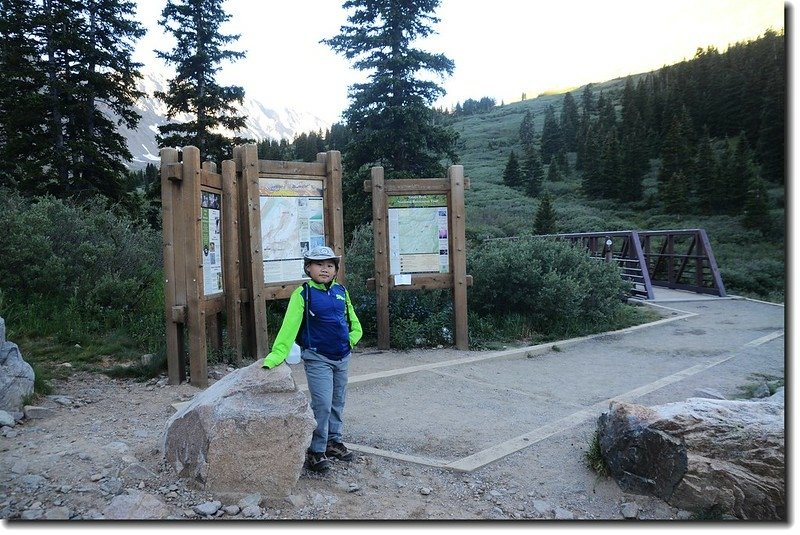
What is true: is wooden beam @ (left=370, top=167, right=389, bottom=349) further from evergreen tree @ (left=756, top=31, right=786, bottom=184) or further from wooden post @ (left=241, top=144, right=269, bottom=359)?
evergreen tree @ (left=756, top=31, right=786, bottom=184)

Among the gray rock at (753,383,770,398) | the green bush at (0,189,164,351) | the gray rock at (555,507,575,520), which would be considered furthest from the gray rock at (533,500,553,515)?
the green bush at (0,189,164,351)

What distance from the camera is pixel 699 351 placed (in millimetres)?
6598

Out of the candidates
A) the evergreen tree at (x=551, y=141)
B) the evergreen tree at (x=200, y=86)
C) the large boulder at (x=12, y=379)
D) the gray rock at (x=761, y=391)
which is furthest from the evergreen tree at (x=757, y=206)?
the evergreen tree at (x=551, y=141)

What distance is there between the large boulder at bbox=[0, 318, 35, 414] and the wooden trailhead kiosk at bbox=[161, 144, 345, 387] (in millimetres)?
1135

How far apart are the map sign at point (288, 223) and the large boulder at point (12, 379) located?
2.30m

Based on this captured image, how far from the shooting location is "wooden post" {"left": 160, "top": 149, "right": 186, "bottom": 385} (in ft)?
15.6

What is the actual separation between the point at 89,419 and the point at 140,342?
86.0 inches

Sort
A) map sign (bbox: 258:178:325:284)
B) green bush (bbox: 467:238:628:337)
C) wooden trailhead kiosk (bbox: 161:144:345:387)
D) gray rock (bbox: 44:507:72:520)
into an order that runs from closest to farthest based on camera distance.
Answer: gray rock (bbox: 44:507:72:520) → wooden trailhead kiosk (bbox: 161:144:345:387) → map sign (bbox: 258:178:325:284) → green bush (bbox: 467:238:628:337)

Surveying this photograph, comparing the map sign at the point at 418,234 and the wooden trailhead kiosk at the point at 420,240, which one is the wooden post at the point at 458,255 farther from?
the map sign at the point at 418,234

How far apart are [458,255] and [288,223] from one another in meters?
2.26

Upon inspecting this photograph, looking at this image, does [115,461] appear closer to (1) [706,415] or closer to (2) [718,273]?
(1) [706,415]

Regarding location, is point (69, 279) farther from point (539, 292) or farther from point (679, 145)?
point (679, 145)

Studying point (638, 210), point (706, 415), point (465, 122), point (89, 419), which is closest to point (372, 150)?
point (638, 210)

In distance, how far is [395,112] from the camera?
13727 millimetres
